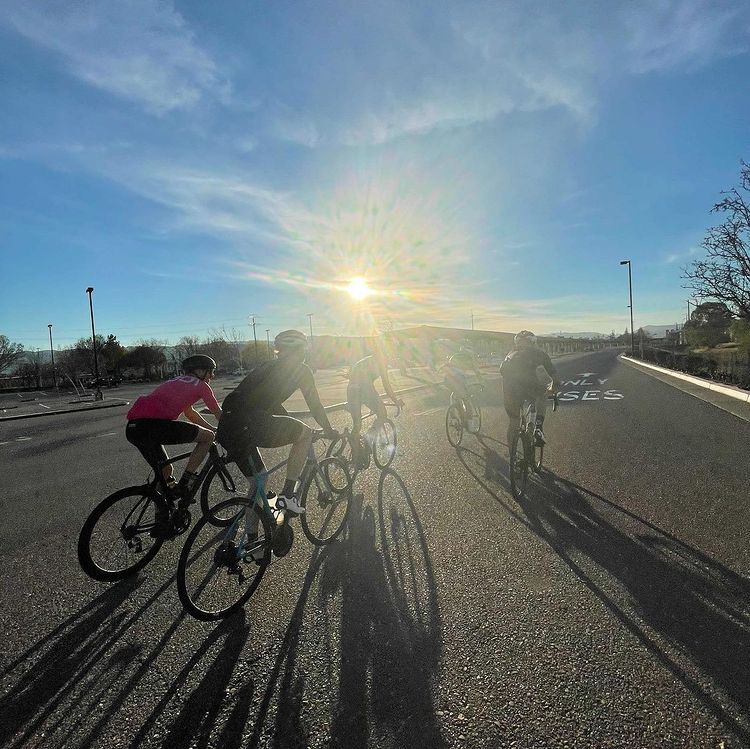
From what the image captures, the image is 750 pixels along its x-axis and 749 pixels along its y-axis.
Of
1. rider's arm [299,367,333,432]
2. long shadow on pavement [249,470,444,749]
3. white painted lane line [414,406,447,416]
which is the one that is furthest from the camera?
white painted lane line [414,406,447,416]

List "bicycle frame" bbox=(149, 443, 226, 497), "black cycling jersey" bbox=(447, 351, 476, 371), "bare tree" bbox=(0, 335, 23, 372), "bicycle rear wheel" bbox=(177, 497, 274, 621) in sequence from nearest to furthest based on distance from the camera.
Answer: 1. "bicycle rear wheel" bbox=(177, 497, 274, 621)
2. "bicycle frame" bbox=(149, 443, 226, 497)
3. "black cycling jersey" bbox=(447, 351, 476, 371)
4. "bare tree" bbox=(0, 335, 23, 372)

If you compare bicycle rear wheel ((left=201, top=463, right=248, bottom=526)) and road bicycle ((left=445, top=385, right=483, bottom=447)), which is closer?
bicycle rear wheel ((left=201, top=463, right=248, bottom=526))

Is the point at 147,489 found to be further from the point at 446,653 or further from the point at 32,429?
the point at 32,429

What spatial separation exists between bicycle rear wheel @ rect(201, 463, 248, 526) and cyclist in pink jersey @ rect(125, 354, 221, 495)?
0.90 feet

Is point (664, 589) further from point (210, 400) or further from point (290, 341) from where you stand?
point (210, 400)

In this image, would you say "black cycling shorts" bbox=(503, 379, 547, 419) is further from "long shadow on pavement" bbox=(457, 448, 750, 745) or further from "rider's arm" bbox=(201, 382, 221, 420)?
"rider's arm" bbox=(201, 382, 221, 420)

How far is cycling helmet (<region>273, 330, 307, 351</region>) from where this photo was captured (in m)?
3.99

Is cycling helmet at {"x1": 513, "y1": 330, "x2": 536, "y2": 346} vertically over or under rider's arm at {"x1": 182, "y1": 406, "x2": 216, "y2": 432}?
over

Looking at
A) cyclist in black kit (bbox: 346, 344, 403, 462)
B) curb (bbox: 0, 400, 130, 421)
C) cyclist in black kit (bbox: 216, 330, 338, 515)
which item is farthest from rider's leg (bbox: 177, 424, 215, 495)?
curb (bbox: 0, 400, 130, 421)

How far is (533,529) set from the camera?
4645 mm

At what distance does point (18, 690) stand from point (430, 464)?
5.64 metres

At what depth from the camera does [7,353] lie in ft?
217

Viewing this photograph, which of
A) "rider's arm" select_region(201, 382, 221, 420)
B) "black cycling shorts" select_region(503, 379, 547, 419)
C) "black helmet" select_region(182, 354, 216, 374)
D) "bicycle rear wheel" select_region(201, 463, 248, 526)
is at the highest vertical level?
"black helmet" select_region(182, 354, 216, 374)

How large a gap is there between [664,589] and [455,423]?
17.4 ft
